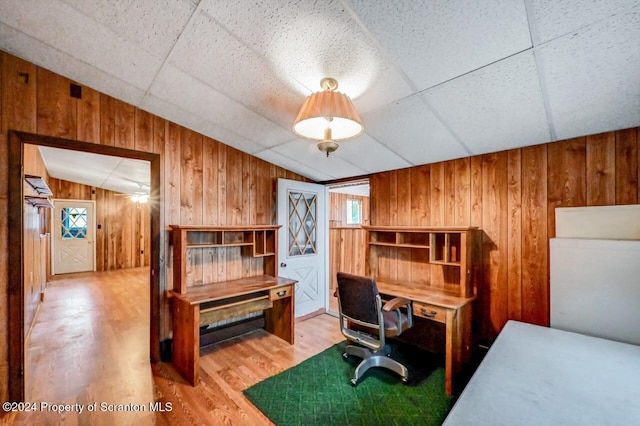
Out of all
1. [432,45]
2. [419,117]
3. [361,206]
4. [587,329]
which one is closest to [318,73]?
[432,45]

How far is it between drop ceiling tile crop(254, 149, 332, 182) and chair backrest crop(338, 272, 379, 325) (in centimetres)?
167

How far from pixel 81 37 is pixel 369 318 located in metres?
2.89

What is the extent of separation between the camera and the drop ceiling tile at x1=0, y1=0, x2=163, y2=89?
156cm

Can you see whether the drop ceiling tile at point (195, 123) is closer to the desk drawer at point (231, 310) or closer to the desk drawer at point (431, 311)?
the desk drawer at point (231, 310)

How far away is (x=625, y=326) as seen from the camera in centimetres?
177

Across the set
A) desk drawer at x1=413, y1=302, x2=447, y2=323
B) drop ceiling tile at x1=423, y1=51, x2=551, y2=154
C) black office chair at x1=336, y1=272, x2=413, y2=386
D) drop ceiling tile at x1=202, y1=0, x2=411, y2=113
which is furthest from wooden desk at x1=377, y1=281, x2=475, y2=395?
drop ceiling tile at x1=202, y1=0, x2=411, y2=113

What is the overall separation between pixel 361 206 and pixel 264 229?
558 centimetres

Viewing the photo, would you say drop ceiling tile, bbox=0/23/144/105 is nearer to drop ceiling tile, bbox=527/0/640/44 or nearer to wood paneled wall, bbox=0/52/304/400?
wood paneled wall, bbox=0/52/304/400

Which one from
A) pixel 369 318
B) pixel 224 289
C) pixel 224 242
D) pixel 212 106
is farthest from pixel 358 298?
pixel 212 106

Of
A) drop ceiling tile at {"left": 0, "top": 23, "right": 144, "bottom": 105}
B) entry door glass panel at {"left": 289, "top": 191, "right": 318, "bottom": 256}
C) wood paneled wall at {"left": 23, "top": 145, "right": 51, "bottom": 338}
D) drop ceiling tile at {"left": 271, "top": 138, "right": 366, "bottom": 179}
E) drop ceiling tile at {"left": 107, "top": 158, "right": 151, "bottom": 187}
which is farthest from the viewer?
drop ceiling tile at {"left": 107, "top": 158, "right": 151, "bottom": 187}

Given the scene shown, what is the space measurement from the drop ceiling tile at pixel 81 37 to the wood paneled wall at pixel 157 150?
0.46 m

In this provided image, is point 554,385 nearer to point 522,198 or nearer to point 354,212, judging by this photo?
point 522,198

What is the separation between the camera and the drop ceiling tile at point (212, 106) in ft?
6.76

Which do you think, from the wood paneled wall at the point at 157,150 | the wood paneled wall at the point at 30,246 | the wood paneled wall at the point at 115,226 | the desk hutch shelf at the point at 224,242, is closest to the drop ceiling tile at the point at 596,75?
the desk hutch shelf at the point at 224,242
